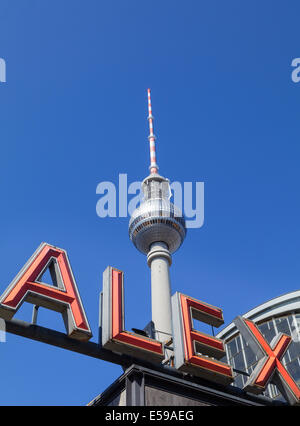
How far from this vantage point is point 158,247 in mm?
77062

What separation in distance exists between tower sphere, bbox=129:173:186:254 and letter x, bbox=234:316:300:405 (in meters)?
54.8

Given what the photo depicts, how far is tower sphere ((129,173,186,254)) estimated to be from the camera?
256 ft

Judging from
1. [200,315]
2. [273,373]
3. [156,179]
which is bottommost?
[273,373]

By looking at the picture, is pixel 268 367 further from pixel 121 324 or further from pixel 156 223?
pixel 156 223

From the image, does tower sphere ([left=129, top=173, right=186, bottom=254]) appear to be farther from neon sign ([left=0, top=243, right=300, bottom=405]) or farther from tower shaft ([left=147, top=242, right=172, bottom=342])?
neon sign ([left=0, top=243, right=300, bottom=405])

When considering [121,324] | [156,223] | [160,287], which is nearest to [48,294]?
[121,324]

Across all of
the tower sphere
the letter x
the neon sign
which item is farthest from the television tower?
the neon sign

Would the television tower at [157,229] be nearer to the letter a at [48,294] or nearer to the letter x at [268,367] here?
the letter x at [268,367]

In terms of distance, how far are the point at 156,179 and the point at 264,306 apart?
40.9m

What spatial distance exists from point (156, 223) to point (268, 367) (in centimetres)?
5682

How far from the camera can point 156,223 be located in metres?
77.7

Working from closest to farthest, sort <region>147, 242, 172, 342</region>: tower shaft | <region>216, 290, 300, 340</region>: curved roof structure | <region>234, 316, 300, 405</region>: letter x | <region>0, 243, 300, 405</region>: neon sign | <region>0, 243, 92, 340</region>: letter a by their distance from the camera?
<region>0, 243, 92, 340</region>: letter a
<region>0, 243, 300, 405</region>: neon sign
<region>234, 316, 300, 405</region>: letter x
<region>216, 290, 300, 340</region>: curved roof structure
<region>147, 242, 172, 342</region>: tower shaft
